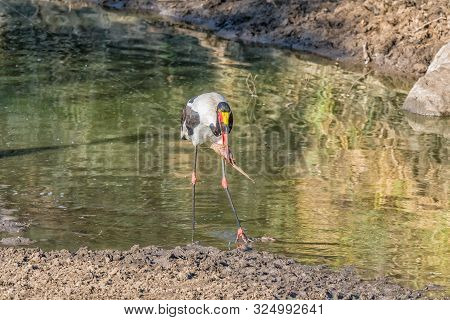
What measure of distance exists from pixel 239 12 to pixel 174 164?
30.9ft

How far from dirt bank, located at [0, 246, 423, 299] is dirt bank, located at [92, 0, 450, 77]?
1009 centimetres

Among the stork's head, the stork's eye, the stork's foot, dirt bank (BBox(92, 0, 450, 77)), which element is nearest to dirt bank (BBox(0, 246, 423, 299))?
the stork's foot

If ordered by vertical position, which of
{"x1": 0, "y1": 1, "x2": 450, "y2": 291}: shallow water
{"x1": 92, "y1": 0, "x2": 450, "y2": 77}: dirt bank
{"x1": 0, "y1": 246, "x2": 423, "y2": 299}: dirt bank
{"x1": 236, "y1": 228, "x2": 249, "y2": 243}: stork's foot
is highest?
{"x1": 92, "y1": 0, "x2": 450, "y2": 77}: dirt bank

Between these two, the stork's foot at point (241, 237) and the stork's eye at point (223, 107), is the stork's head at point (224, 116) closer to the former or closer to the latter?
the stork's eye at point (223, 107)

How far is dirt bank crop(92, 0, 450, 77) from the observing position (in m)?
19.1

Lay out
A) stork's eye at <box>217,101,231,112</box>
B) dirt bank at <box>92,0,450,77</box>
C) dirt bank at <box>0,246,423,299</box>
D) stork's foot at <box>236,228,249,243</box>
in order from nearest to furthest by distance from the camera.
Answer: dirt bank at <box>0,246,423,299</box>, stork's foot at <box>236,228,249,243</box>, stork's eye at <box>217,101,231,112</box>, dirt bank at <box>92,0,450,77</box>

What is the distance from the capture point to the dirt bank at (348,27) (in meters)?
19.1

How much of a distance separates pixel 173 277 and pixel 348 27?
12.6 meters

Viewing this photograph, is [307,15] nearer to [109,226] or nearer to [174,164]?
[174,164]

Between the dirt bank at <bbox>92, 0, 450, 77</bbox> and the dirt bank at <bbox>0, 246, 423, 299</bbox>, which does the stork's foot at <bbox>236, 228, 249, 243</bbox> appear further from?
the dirt bank at <bbox>92, 0, 450, 77</bbox>

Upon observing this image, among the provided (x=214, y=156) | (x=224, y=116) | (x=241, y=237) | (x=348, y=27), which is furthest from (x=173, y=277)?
(x=348, y=27)

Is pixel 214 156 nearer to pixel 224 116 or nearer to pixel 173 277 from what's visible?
pixel 224 116

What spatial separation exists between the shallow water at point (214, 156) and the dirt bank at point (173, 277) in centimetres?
63

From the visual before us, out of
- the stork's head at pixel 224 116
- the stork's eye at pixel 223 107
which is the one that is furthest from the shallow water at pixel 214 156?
the stork's eye at pixel 223 107
